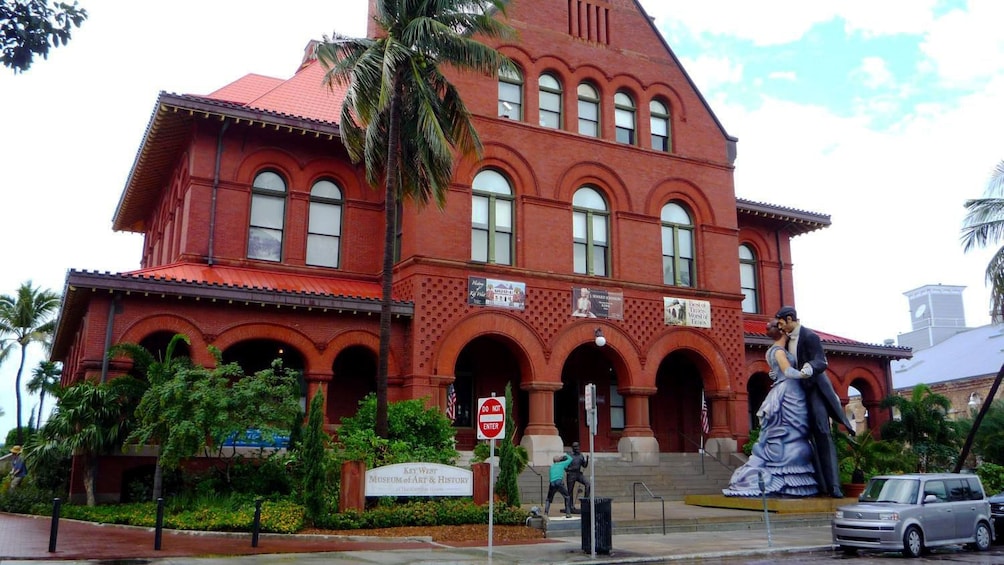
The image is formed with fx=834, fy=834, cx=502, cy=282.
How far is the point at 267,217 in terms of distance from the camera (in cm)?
2475

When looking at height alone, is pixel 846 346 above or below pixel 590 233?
below

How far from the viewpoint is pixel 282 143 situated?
2492 centimetres

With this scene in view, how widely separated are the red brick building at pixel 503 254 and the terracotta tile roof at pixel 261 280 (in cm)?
11

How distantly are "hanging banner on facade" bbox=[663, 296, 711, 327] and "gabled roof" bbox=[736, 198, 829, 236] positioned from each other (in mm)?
5888

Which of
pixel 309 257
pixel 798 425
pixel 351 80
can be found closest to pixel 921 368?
pixel 798 425

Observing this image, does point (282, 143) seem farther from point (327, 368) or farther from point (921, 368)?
point (921, 368)

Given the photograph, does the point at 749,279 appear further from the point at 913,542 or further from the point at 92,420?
the point at 92,420

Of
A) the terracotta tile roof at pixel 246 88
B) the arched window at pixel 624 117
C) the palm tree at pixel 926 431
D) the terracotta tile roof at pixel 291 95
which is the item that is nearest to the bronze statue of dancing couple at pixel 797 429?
the arched window at pixel 624 117

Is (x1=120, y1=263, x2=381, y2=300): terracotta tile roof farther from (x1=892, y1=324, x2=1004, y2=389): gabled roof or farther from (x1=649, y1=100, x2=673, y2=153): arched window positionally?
(x1=892, y1=324, x2=1004, y2=389): gabled roof

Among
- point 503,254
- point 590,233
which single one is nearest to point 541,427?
point 503,254

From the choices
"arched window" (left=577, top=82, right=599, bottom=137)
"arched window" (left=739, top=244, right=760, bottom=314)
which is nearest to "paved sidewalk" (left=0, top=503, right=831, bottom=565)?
"arched window" (left=577, top=82, right=599, bottom=137)

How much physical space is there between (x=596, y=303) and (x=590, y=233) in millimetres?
2320

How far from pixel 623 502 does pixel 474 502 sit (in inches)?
250

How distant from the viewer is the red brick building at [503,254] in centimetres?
2200
